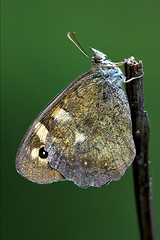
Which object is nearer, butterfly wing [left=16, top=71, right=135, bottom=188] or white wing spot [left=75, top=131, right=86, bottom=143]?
butterfly wing [left=16, top=71, right=135, bottom=188]

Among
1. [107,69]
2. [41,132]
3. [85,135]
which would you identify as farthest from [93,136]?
[107,69]

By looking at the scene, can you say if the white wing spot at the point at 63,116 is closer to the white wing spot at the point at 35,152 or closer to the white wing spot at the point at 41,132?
the white wing spot at the point at 41,132

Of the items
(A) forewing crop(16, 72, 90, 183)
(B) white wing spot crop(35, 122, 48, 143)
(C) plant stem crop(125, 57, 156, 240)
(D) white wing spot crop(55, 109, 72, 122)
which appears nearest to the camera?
(C) plant stem crop(125, 57, 156, 240)

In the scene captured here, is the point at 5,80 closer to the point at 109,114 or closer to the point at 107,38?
the point at 107,38

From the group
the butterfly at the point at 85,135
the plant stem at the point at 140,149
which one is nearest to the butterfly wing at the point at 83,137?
the butterfly at the point at 85,135

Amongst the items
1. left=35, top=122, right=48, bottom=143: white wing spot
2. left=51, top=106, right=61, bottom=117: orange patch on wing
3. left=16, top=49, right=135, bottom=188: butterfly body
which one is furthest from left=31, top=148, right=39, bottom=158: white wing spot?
left=51, top=106, right=61, bottom=117: orange patch on wing

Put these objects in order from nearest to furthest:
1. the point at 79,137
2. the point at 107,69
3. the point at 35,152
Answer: the point at 35,152
the point at 79,137
the point at 107,69

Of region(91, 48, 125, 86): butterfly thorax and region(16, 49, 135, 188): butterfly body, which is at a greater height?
region(91, 48, 125, 86): butterfly thorax

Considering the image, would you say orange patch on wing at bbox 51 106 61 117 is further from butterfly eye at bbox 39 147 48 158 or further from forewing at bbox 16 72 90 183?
butterfly eye at bbox 39 147 48 158

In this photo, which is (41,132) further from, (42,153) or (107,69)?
(107,69)

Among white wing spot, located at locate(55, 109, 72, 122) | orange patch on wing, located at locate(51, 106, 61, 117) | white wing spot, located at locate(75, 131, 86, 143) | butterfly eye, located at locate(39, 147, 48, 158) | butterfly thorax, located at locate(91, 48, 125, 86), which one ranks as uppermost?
butterfly thorax, located at locate(91, 48, 125, 86)
